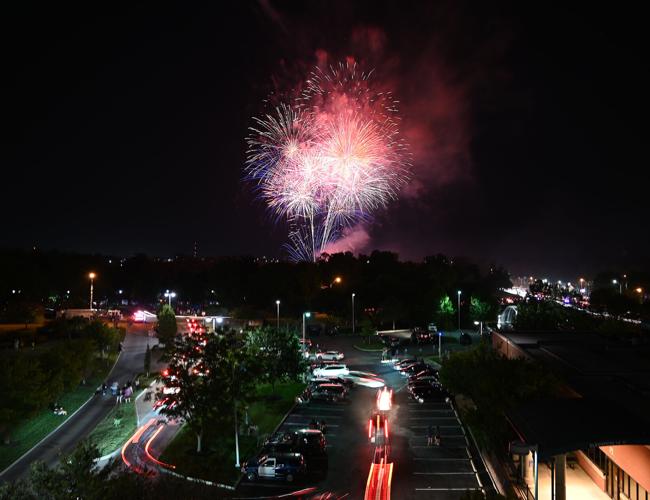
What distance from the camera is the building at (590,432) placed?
1182cm

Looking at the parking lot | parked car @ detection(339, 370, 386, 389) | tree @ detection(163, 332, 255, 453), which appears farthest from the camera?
parked car @ detection(339, 370, 386, 389)

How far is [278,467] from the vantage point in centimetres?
1686

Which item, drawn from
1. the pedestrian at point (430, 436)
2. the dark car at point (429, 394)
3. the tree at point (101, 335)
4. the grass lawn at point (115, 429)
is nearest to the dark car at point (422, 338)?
the dark car at point (429, 394)

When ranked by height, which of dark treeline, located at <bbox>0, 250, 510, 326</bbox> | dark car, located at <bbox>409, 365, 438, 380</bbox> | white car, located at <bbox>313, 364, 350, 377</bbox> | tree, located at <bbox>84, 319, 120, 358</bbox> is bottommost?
white car, located at <bbox>313, 364, 350, 377</bbox>

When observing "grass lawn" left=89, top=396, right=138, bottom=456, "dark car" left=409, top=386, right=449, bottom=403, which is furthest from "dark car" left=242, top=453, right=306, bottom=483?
"dark car" left=409, top=386, right=449, bottom=403

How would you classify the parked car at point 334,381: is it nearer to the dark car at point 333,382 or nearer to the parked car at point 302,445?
the dark car at point 333,382

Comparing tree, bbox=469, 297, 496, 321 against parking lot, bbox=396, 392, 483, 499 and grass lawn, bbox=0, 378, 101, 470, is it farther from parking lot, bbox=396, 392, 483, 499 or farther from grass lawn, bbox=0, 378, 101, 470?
grass lawn, bbox=0, 378, 101, 470

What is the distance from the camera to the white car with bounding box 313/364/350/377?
31.2 meters

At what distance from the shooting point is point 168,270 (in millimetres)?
87000

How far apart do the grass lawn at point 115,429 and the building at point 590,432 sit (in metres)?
16.1

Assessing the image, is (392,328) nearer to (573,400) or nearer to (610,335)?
(610,335)

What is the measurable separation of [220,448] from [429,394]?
1044cm

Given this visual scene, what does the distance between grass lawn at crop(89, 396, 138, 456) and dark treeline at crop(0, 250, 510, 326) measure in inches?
1198

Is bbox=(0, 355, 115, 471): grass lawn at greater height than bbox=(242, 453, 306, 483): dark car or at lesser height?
lesser
